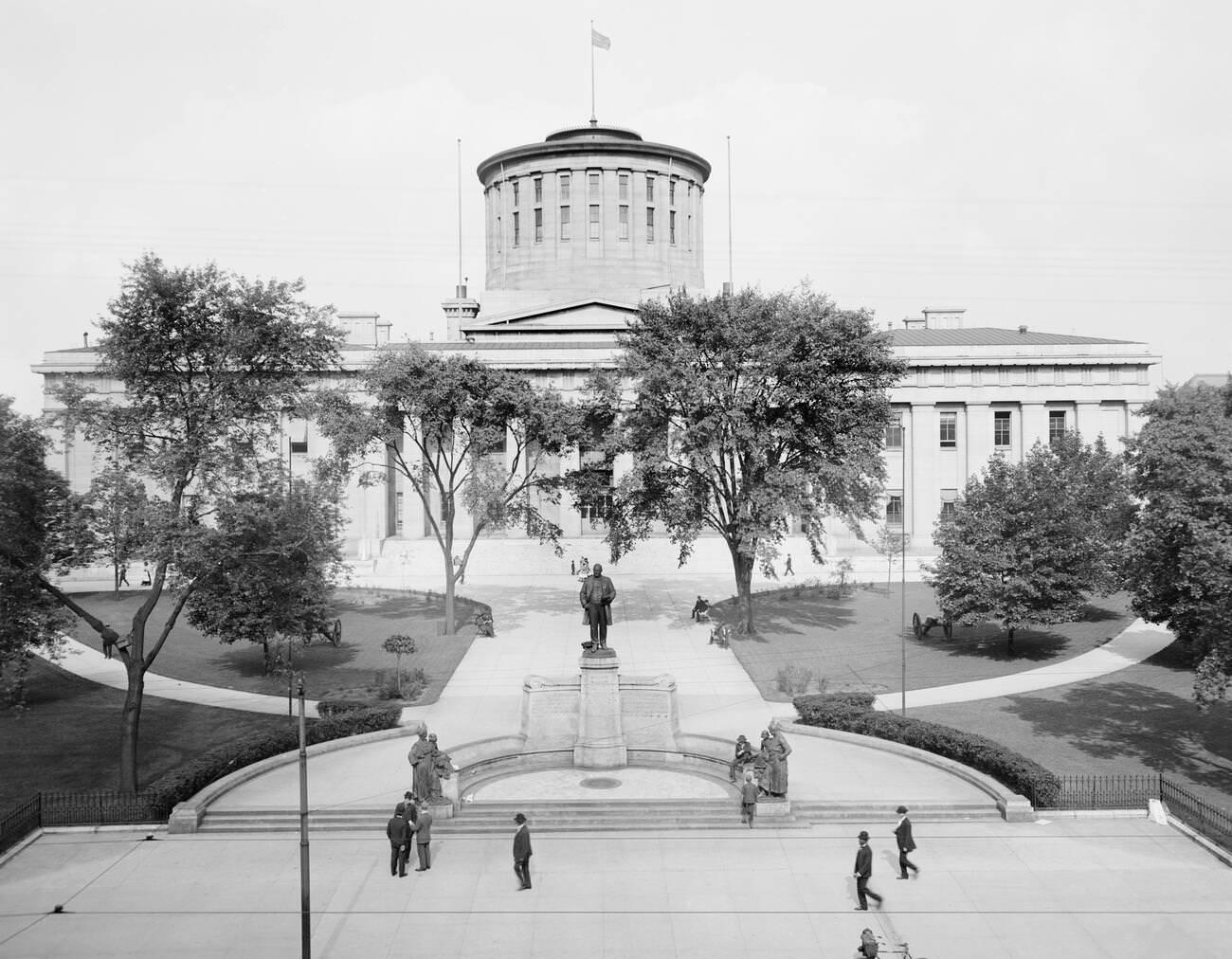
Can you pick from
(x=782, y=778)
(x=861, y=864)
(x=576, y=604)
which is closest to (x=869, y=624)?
(x=576, y=604)

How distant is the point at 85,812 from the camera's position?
22266 millimetres

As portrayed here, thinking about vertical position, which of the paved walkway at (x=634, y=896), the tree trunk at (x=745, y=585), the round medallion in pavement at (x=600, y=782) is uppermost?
the tree trunk at (x=745, y=585)

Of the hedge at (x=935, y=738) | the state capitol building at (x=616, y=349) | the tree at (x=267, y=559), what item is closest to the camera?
the hedge at (x=935, y=738)

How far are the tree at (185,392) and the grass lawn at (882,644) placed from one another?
17.4 meters

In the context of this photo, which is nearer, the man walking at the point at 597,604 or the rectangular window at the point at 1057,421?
the man walking at the point at 597,604

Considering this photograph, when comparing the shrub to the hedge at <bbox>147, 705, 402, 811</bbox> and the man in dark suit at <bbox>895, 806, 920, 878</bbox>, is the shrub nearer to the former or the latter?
the hedge at <bbox>147, 705, 402, 811</bbox>

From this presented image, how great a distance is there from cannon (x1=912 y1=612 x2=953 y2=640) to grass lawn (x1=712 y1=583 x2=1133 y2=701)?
282mm

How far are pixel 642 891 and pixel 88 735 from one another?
18.5 meters

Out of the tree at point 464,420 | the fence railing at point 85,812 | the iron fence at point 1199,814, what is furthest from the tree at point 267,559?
the iron fence at point 1199,814

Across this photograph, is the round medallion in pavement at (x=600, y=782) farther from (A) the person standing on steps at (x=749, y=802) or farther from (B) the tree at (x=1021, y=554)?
(B) the tree at (x=1021, y=554)

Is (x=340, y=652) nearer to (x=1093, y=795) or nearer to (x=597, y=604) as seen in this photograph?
(x=597, y=604)

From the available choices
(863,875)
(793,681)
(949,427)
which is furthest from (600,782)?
(949,427)

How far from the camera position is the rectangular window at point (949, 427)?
233 ft

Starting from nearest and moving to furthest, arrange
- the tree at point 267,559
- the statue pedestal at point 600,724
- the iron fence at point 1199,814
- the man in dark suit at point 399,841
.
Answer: the man in dark suit at point 399,841 → the iron fence at point 1199,814 → the tree at point 267,559 → the statue pedestal at point 600,724
